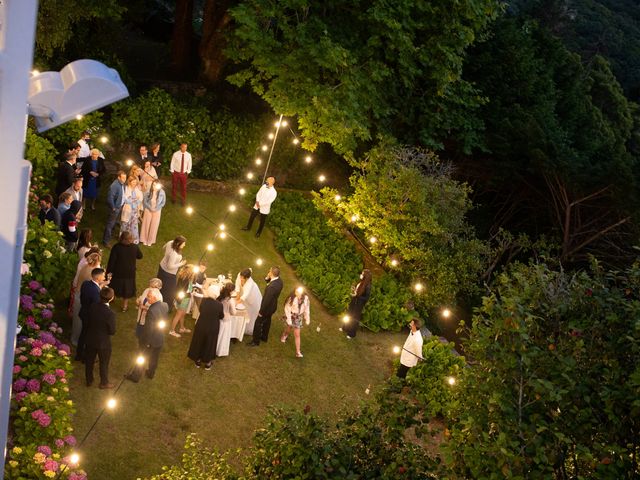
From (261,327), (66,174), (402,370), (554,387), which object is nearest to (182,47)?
(66,174)

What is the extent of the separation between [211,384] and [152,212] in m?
4.61

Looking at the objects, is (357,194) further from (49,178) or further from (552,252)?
(552,252)

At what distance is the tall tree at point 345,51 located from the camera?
59.7 feet

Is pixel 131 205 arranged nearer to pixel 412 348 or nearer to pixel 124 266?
pixel 124 266

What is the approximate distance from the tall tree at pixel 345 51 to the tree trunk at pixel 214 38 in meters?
1.32

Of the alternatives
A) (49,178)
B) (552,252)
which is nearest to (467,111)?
(552,252)

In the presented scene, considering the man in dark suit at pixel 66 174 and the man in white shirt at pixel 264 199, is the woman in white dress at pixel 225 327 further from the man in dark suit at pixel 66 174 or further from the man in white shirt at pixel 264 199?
the man in white shirt at pixel 264 199

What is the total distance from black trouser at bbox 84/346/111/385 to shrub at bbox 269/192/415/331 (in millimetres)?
6448

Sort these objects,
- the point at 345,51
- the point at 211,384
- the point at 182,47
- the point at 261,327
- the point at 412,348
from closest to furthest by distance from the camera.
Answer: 1. the point at 211,384
2. the point at 412,348
3. the point at 261,327
4. the point at 345,51
5. the point at 182,47

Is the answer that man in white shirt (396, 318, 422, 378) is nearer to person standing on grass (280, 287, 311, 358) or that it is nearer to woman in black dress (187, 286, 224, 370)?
person standing on grass (280, 287, 311, 358)

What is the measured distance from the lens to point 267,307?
44.2 ft

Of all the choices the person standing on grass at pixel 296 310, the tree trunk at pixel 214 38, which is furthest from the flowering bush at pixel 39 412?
the tree trunk at pixel 214 38

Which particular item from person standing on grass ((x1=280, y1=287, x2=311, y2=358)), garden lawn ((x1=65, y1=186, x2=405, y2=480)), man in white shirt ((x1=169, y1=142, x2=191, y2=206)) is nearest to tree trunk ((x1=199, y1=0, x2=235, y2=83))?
man in white shirt ((x1=169, y1=142, x2=191, y2=206))

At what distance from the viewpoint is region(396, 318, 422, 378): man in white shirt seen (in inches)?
533
